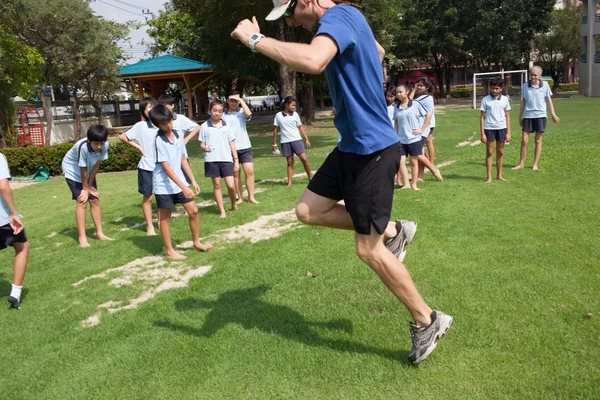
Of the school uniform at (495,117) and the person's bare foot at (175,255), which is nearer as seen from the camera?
the person's bare foot at (175,255)

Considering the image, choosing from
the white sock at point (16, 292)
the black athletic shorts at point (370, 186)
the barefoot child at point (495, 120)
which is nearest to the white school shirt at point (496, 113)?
the barefoot child at point (495, 120)

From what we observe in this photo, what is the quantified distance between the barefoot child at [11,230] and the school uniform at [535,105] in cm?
946

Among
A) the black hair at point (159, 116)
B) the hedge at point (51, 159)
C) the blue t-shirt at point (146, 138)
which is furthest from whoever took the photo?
the hedge at point (51, 159)

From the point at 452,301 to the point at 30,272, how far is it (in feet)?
15.5

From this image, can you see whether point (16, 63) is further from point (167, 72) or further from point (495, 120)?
point (167, 72)

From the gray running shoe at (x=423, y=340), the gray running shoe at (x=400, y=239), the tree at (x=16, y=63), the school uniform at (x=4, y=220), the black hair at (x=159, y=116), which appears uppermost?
the tree at (x=16, y=63)

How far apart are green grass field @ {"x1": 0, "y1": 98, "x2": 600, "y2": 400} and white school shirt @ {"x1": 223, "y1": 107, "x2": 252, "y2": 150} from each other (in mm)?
2123

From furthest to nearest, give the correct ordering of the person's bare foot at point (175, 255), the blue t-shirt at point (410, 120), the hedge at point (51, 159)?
the hedge at point (51, 159) → the blue t-shirt at point (410, 120) → the person's bare foot at point (175, 255)

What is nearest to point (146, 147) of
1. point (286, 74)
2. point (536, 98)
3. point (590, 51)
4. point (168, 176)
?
point (168, 176)

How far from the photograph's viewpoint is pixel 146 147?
24.8 feet

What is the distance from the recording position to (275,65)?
28.5 meters

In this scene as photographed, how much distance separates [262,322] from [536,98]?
28.6ft

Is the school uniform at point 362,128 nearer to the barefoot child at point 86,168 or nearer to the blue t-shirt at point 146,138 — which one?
the barefoot child at point 86,168

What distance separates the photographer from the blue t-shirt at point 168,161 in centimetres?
600
